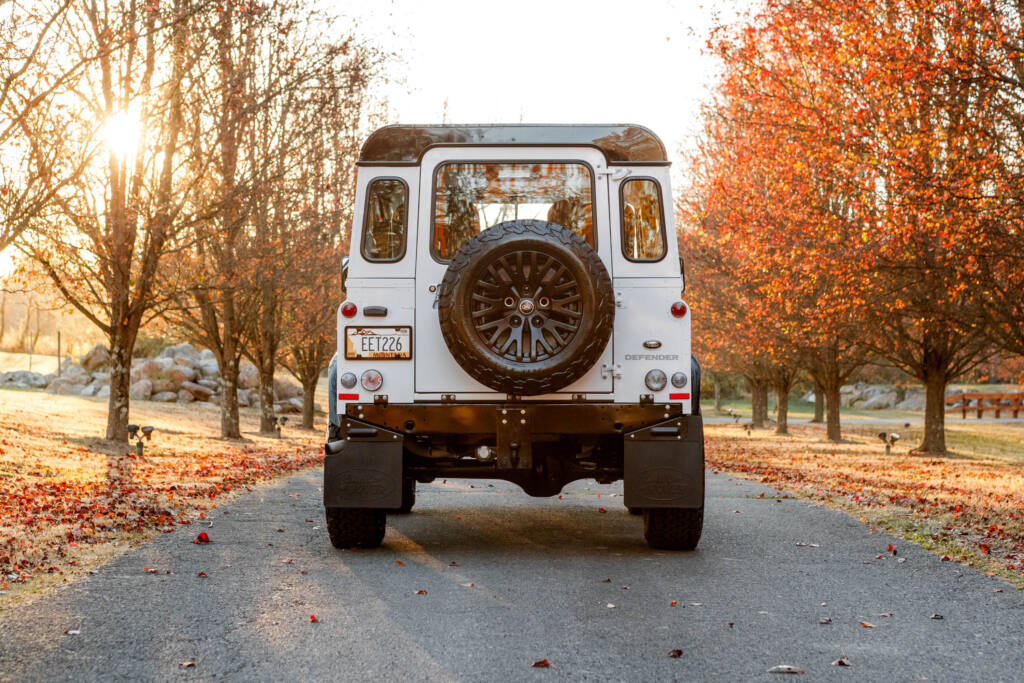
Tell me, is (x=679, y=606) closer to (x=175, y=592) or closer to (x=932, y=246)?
(x=175, y=592)

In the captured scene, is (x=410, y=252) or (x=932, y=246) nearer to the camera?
(x=410, y=252)

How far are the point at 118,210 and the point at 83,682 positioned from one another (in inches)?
451

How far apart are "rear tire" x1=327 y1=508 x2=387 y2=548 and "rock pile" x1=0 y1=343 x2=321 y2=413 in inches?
1094

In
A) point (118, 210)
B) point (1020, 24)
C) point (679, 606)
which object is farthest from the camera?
point (118, 210)

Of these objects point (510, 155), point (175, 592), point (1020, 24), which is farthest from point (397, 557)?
point (1020, 24)

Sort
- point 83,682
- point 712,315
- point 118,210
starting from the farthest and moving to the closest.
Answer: point 712,315
point 118,210
point 83,682

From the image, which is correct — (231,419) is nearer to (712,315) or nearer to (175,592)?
(712,315)

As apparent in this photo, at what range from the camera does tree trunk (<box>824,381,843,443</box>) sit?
28594 mm

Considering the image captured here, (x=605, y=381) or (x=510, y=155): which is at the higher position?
(x=510, y=155)

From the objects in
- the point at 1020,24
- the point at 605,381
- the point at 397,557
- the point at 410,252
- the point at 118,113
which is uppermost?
the point at 1020,24

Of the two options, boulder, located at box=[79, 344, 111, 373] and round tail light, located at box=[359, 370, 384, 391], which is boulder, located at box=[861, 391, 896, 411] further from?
round tail light, located at box=[359, 370, 384, 391]

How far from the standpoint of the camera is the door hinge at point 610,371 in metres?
7.95

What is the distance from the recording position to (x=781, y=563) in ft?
26.0

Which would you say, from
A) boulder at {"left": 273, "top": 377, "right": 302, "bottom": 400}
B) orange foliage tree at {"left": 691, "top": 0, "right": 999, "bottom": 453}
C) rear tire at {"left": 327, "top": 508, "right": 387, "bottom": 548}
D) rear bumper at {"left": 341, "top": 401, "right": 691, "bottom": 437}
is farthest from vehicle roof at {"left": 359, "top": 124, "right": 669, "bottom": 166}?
boulder at {"left": 273, "top": 377, "right": 302, "bottom": 400}
